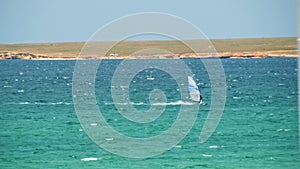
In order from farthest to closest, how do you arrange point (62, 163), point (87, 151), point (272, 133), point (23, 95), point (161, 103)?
point (23, 95), point (161, 103), point (272, 133), point (87, 151), point (62, 163)

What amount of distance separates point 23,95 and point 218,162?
159ft

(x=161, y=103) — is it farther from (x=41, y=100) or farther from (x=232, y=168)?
(x=232, y=168)

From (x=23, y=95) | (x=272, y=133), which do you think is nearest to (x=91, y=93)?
(x=23, y=95)

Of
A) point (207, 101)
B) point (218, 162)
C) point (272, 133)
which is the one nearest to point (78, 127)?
point (272, 133)

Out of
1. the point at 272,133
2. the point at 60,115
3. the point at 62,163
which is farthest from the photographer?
the point at 60,115

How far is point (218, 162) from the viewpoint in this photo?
36.2 meters

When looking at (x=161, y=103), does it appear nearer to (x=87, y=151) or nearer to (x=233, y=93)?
(x=233, y=93)

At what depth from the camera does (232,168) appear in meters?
34.3

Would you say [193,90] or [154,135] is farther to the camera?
[193,90]

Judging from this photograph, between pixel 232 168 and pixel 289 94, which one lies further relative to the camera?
pixel 289 94

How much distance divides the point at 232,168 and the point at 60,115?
2574 cm

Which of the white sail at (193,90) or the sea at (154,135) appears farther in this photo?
the white sail at (193,90)

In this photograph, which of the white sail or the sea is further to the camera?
the white sail

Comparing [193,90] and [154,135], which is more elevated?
[154,135]
